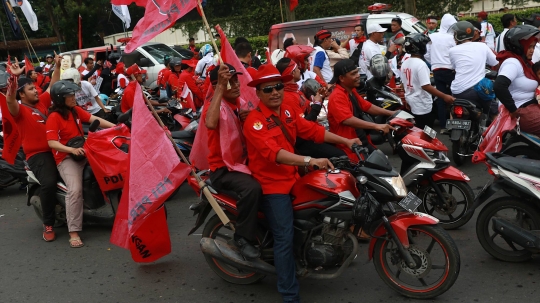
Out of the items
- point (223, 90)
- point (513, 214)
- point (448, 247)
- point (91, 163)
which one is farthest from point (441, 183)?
point (91, 163)

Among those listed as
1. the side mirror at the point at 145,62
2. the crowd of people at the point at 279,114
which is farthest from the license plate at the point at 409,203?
the side mirror at the point at 145,62

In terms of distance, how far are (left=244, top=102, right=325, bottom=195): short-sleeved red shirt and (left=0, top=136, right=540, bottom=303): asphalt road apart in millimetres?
931

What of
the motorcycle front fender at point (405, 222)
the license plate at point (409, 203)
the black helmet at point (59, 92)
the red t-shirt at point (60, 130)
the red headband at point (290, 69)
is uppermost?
the black helmet at point (59, 92)

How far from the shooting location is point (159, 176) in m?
4.85

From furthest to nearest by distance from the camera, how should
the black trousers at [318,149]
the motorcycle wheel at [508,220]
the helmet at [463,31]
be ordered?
the helmet at [463,31], the black trousers at [318,149], the motorcycle wheel at [508,220]

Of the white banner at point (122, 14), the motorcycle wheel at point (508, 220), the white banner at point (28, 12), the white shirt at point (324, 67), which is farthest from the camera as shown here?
the white banner at point (122, 14)

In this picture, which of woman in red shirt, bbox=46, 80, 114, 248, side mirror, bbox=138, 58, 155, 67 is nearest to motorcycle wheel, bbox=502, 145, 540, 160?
woman in red shirt, bbox=46, 80, 114, 248

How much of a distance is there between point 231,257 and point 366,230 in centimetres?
108

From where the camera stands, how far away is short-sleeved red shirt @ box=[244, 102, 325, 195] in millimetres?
Result: 4426

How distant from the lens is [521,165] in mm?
4730

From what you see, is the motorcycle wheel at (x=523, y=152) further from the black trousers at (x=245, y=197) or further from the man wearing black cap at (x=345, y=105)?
the black trousers at (x=245, y=197)

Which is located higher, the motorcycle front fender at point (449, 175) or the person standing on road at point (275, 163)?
the person standing on road at point (275, 163)

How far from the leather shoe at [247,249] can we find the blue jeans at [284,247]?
210 millimetres

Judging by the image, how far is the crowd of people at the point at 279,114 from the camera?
448cm
